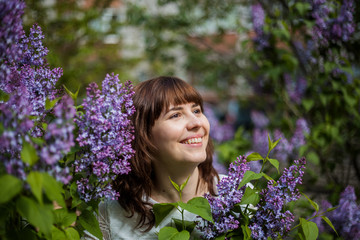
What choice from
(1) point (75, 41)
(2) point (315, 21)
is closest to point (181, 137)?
(2) point (315, 21)

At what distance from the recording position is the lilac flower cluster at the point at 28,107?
88cm

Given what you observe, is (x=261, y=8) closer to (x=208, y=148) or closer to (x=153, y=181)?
(x=208, y=148)

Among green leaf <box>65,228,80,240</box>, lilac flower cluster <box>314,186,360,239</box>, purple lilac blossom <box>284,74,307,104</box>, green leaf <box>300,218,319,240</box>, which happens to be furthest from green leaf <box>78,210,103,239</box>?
purple lilac blossom <box>284,74,307,104</box>

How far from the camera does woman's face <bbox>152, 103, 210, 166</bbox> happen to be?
174cm

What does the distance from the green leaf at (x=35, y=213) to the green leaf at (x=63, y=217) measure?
0.84 ft

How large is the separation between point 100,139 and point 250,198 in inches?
21.9

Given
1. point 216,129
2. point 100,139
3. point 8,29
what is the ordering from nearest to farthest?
1. point 8,29
2. point 100,139
3. point 216,129

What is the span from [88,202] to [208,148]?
1.18m

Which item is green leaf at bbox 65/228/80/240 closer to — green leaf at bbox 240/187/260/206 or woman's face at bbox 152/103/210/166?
green leaf at bbox 240/187/260/206

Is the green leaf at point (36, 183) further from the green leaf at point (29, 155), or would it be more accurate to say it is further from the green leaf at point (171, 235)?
the green leaf at point (171, 235)

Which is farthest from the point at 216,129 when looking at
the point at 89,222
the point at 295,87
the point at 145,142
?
the point at 89,222

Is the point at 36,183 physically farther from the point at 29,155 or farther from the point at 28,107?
the point at 28,107

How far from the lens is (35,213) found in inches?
33.1

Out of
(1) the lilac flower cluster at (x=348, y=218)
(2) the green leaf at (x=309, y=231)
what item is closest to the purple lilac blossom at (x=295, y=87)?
(1) the lilac flower cluster at (x=348, y=218)
